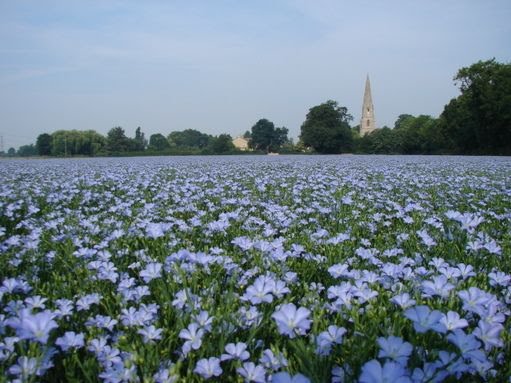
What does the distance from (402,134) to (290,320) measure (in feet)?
250

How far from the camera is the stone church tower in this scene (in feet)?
414

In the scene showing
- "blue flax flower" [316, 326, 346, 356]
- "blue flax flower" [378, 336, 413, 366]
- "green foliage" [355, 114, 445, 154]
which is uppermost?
"green foliage" [355, 114, 445, 154]

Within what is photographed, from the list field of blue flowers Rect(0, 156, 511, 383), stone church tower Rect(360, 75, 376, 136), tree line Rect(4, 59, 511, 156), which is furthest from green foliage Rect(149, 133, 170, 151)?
field of blue flowers Rect(0, 156, 511, 383)

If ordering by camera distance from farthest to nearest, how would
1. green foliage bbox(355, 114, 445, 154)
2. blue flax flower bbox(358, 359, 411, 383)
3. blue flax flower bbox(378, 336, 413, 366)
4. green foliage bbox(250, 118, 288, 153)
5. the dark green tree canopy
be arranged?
1. the dark green tree canopy
2. green foliage bbox(250, 118, 288, 153)
3. green foliage bbox(355, 114, 445, 154)
4. blue flax flower bbox(378, 336, 413, 366)
5. blue flax flower bbox(358, 359, 411, 383)

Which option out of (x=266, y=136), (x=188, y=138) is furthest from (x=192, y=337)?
(x=188, y=138)

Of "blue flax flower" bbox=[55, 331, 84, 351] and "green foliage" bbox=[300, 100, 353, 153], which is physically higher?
"green foliage" bbox=[300, 100, 353, 153]

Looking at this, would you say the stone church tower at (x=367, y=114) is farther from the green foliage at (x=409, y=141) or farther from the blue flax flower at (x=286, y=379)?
the blue flax flower at (x=286, y=379)

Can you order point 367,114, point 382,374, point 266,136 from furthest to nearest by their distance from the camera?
point 367,114 → point 266,136 → point 382,374

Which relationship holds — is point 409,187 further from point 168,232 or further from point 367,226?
point 168,232

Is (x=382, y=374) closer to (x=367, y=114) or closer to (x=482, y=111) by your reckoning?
(x=482, y=111)

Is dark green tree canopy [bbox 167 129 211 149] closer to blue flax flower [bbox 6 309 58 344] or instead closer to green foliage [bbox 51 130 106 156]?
green foliage [bbox 51 130 106 156]

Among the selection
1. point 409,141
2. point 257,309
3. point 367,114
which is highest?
point 367,114

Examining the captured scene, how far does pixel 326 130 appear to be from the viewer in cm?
6694

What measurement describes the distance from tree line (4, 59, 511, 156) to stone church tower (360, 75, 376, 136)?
8188 millimetres
